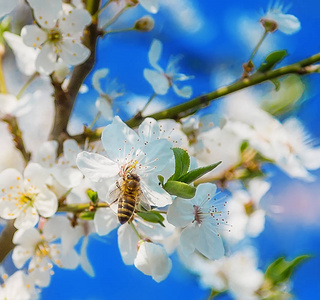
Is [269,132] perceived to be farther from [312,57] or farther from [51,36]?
[51,36]

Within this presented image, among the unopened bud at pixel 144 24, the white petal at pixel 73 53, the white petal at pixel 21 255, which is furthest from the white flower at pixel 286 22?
the white petal at pixel 21 255

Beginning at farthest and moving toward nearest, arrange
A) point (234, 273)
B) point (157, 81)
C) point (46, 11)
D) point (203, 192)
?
point (234, 273), point (157, 81), point (46, 11), point (203, 192)

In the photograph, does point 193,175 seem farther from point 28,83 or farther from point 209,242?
point 28,83

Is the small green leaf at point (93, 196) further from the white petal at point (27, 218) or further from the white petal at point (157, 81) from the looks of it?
the white petal at point (157, 81)

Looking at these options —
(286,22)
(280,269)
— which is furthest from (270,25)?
(280,269)

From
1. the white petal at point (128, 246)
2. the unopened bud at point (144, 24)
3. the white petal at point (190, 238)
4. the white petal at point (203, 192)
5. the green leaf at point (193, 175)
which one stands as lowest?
the white petal at point (128, 246)

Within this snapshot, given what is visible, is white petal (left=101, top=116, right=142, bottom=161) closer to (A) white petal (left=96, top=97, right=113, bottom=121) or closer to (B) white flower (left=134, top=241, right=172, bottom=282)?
(B) white flower (left=134, top=241, right=172, bottom=282)

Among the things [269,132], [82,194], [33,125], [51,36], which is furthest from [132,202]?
[33,125]
